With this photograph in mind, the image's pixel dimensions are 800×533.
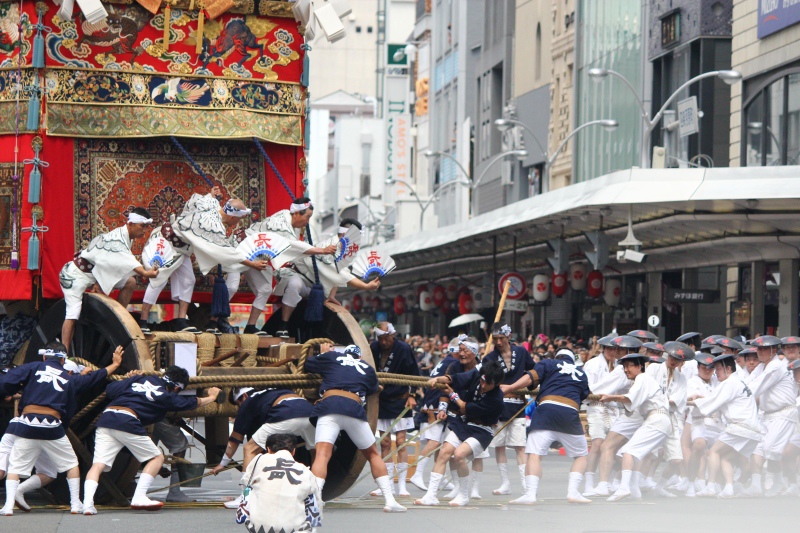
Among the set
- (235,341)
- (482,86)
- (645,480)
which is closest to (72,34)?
(235,341)

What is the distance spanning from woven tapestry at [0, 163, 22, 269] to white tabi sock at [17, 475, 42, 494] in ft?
6.83

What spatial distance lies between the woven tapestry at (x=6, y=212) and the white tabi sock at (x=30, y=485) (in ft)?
6.83

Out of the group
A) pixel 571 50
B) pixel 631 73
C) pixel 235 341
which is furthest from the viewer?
pixel 571 50

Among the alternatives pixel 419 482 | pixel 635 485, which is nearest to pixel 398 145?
pixel 419 482

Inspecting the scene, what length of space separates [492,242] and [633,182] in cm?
1159

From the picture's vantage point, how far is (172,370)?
1338 centimetres

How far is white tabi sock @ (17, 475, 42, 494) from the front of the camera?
1383 centimetres

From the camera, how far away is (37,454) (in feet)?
44.5

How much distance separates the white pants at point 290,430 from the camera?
13.8 meters

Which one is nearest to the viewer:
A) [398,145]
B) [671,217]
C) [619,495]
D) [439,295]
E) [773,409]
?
[619,495]

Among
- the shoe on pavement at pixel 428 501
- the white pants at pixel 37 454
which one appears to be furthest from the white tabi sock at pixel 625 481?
the white pants at pixel 37 454

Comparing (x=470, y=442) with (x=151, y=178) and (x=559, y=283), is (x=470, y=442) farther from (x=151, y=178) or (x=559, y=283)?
(x=559, y=283)

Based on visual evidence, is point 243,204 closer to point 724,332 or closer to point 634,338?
point 634,338

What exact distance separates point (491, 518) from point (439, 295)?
37.2 meters
